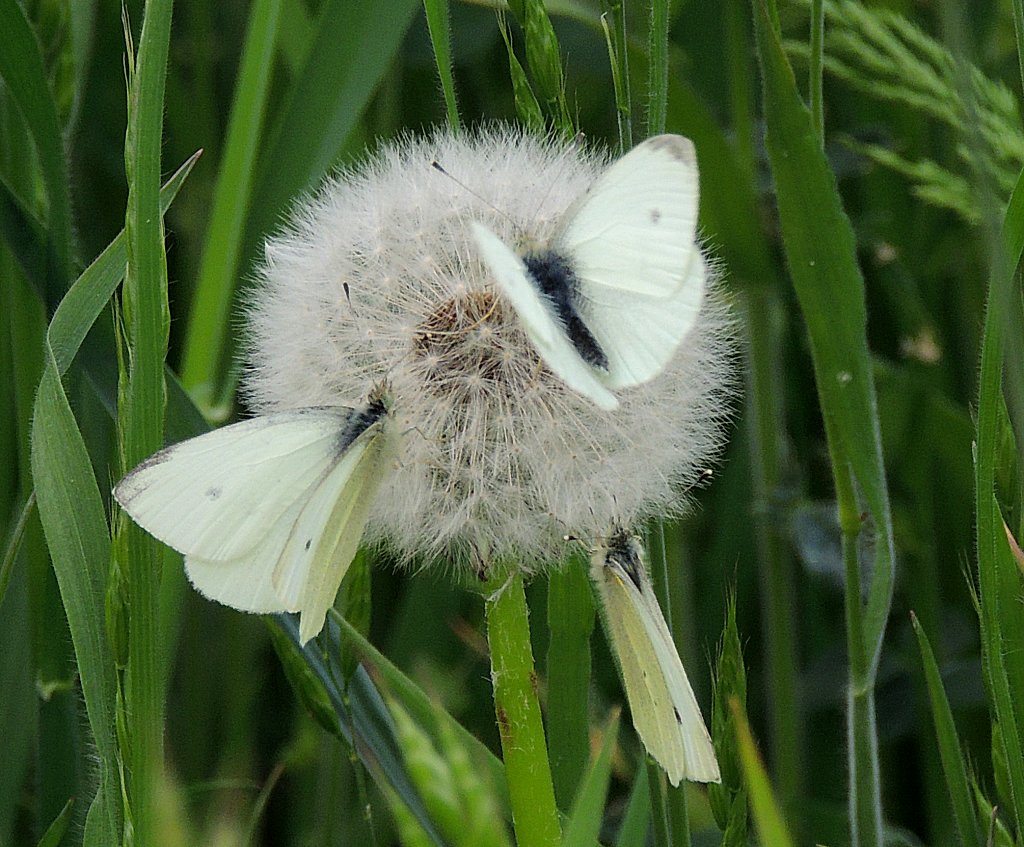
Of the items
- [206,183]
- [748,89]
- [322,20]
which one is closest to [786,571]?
[748,89]

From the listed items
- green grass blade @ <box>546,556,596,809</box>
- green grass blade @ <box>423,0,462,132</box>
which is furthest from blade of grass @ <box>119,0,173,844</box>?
green grass blade @ <box>546,556,596,809</box>

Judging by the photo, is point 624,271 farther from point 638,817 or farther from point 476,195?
point 638,817

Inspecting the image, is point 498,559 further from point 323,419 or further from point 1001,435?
point 1001,435

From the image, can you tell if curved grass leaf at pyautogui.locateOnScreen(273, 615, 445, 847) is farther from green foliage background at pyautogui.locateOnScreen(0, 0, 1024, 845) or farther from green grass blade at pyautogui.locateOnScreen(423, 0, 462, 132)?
green grass blade at pyautogui.locateOnScreen(423, 0, 462, 132)

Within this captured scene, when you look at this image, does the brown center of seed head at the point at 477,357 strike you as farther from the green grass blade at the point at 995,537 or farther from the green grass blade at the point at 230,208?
the green grass blade at the point at 230,208

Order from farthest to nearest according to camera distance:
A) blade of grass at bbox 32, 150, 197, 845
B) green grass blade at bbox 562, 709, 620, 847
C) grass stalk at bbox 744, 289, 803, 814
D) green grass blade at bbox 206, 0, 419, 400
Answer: grass stalk at bbox 744, 289, 803, 814, green grass blade at bbox 206, 0, 419, 400, blade of grass at bbox 32, 150, 197, 845, green grass blade at bbox 562, 709, 620, 847

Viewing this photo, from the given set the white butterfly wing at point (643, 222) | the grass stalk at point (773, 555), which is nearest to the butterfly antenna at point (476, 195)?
the white butterfly wing at point (643, 222)

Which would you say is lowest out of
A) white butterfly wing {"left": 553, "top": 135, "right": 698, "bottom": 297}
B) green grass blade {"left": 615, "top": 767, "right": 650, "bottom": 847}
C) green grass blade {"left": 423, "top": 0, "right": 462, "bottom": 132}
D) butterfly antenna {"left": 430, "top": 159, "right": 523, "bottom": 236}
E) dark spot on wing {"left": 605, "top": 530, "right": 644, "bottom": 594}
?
green grass blade {"left": 615, "top": 767, "right": 650, "bottom": 847}

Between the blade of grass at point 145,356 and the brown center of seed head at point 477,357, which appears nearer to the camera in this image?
the blade of grass at point 145,356
